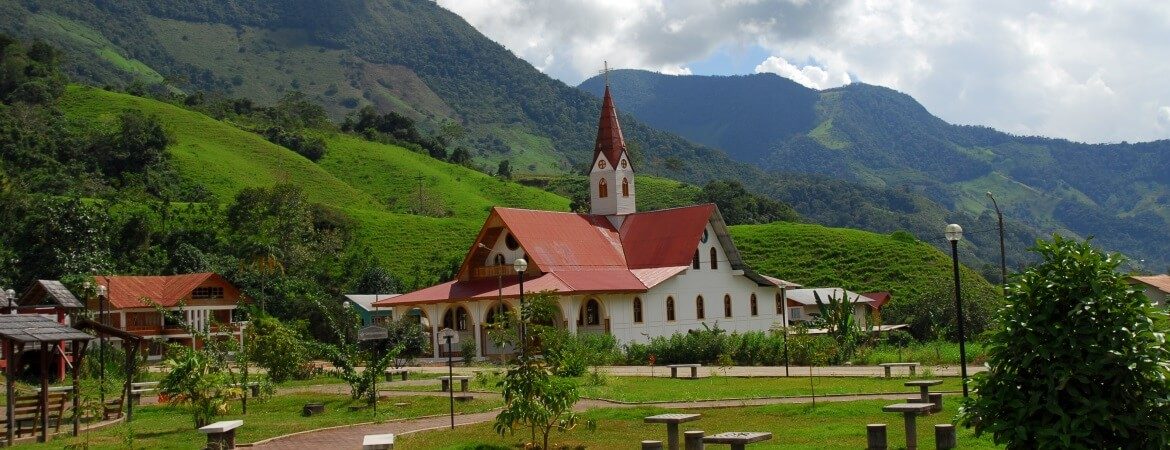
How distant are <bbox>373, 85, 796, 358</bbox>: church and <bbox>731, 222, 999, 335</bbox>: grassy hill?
→ 13063mm

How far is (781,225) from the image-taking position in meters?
76.4

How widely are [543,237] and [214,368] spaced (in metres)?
28.6

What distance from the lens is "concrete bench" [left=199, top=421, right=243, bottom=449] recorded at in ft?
51.1

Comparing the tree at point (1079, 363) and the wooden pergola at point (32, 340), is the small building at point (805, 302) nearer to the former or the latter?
the wooden pergola at point (32, 340)

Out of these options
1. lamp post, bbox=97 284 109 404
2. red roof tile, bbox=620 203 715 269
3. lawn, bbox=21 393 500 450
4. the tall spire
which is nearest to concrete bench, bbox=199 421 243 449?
lawn, bbox=21 393 500 450

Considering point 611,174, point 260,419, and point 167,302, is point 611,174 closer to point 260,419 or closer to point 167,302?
point 167,302

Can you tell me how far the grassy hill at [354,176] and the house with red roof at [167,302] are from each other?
55.5 ft

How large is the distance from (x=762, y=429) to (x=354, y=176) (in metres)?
84.1

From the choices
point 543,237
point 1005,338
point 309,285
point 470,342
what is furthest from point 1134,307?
point 309,285

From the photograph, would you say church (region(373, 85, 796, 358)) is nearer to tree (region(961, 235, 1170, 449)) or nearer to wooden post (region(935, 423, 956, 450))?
wooden post (region(935, 423, 956, 450))

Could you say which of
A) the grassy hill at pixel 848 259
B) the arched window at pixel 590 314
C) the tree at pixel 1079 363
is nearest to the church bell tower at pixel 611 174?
the arched window at pixel 590 314

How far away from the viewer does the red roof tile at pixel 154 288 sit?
52125 millimetres

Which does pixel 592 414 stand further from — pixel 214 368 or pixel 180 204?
pixel 180 204

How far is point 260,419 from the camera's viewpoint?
21.0 m
